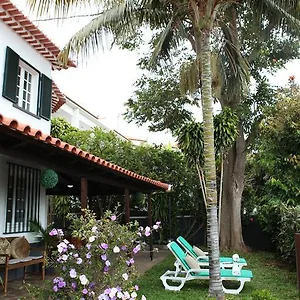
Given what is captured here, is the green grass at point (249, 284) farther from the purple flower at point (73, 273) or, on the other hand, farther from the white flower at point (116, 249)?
the purple flower at point (73, 273)

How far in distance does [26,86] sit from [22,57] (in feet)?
2.73

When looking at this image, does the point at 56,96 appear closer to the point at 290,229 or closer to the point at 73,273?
the point at 290,229

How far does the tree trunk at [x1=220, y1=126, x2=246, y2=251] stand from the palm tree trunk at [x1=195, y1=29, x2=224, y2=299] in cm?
735

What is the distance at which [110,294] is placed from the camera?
438cm

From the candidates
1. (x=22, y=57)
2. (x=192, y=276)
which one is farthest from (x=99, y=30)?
(x=192, y=276)

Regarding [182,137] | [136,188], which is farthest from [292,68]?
[136,188]

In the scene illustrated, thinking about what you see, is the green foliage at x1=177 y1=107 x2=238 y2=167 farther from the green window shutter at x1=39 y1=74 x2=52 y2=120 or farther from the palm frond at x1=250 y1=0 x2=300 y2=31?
the green window shutter at x1=39 y1=74 x2=52 y2=120

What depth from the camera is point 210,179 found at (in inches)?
300

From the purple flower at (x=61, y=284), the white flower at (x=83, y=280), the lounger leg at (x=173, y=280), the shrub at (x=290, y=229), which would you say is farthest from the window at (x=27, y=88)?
the shrub at (x=290, y=229)

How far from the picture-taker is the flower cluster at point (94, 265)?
4.65 metres

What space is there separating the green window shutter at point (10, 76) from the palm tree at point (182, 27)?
4.29 ft

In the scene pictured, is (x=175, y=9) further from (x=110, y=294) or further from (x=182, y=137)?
(x=110, y=294)

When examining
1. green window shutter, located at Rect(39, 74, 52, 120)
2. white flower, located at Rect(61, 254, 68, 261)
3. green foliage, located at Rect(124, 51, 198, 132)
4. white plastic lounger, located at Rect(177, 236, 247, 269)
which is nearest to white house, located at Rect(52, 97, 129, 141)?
green foliage, located at Rect(124, 51, 198, 132)

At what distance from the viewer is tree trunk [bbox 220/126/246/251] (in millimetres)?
14914
